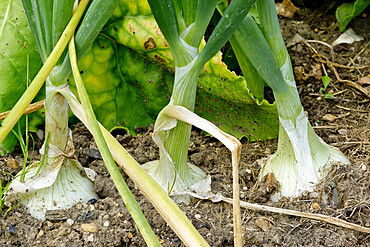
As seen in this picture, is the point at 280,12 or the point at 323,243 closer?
the point at 323,243

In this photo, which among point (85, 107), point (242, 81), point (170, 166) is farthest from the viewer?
point (242, 81)

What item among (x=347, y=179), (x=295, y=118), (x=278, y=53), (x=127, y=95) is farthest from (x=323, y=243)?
(x=127, y=95)

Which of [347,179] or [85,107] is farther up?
[85,107]

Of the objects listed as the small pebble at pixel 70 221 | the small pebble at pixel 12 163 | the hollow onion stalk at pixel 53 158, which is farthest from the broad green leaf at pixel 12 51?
the small pebble at pixel 70 221

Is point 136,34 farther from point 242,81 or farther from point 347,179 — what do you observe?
point 347,179

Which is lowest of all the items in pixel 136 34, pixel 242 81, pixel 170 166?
pixel 170 166

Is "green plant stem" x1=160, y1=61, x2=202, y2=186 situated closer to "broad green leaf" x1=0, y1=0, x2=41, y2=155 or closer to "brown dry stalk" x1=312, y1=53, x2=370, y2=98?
"broad green leaf" x1=0, y1=0, x2=41, y2=155
